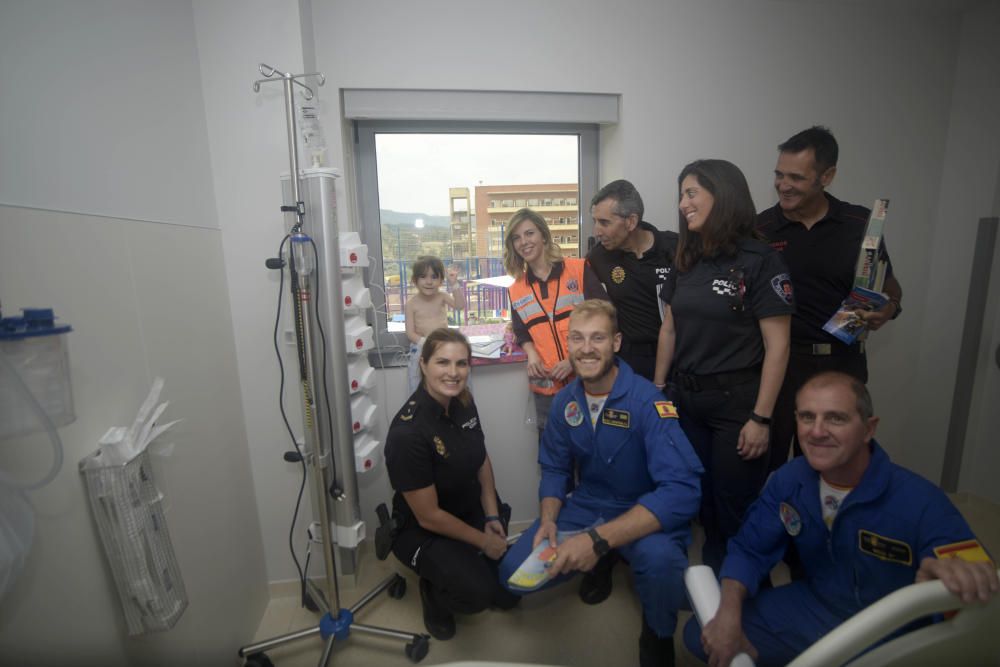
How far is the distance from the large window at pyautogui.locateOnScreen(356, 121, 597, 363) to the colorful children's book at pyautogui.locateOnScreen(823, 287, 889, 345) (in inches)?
49.4

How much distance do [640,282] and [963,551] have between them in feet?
4.11

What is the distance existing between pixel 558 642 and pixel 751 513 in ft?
3.10

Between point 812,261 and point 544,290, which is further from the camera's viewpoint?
point 544,290

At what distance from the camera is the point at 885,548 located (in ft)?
3.51

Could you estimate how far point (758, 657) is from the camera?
3.84ft

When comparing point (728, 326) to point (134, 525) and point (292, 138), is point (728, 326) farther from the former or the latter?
point (134, 525)

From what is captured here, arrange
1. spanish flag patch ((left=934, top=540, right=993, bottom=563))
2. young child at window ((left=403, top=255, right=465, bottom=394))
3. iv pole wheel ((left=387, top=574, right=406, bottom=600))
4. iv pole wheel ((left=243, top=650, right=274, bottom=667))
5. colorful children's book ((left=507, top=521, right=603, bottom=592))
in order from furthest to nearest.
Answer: young child at window ((left=403, top=255, right=465, bottom=394)), iv pole wheel ((left=387, top=574, right=406, bottom=600)), iv pole wheel ((left=243, top=650, right=274, bottom=667)), colorful children's book ((left=507, top=521, right=603, bottom=592)), spanish flag patch ((left=934, top=540, right=993, bottom=563))

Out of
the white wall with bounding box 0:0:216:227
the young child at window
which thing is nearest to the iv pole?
the white wall with bounding box 0:0:216:227

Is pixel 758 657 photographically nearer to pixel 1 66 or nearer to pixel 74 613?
pixel 74 613

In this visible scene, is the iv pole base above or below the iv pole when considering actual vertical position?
below

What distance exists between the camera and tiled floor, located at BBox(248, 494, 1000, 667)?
165 cm

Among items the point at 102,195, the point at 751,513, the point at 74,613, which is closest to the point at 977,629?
the point at 751,513

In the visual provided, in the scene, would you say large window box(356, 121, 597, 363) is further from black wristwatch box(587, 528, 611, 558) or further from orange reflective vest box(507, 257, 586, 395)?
black wristwatch box(587, 528, 611, 558)

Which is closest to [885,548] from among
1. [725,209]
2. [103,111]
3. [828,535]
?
[828,535]
